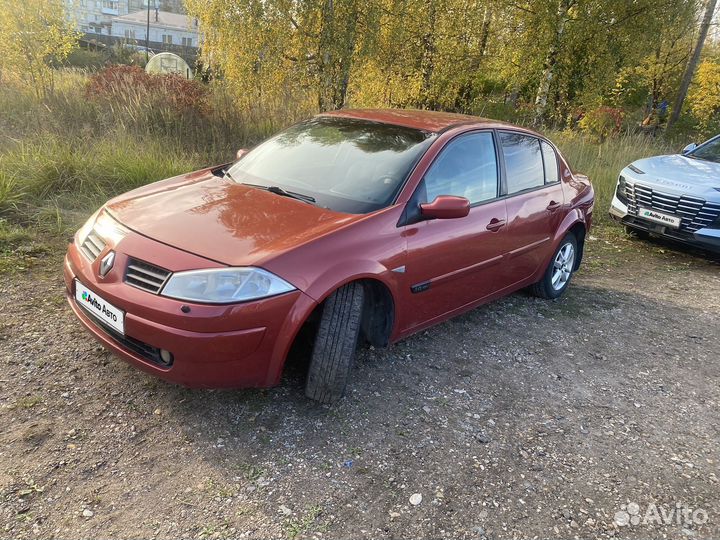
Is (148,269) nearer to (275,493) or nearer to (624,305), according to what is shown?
(275,493)

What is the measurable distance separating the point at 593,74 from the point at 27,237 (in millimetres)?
11434

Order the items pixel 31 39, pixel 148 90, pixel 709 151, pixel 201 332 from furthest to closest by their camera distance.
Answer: pixel 31 39 → pixel 148 90 → pixel 709 151 → pixel 201 332

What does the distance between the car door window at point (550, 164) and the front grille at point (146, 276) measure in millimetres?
3322

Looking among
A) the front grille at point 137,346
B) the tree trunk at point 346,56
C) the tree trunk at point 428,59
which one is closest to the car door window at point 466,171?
the front grille at point 137,346

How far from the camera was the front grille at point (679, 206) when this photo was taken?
246 inches

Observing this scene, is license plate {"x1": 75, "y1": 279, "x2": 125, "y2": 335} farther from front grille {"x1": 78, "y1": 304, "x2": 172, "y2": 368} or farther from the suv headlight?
the suv headlight

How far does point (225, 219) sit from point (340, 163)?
3.11ft

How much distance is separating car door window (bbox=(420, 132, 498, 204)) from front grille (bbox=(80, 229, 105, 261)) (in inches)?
74.1

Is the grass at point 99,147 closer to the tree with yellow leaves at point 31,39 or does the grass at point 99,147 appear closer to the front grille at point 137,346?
the tree with yellow leaves at point 31,39

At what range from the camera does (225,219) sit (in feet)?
9.57

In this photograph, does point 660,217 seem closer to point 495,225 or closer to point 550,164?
point 550,164

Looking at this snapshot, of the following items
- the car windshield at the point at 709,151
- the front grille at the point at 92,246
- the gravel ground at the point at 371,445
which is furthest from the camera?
the car windshield at the point at 709,151

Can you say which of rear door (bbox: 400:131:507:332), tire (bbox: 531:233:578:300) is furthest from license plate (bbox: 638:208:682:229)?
rear door (bbox: 400:131:507:332)

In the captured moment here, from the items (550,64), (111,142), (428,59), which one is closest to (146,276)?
(111,142)
